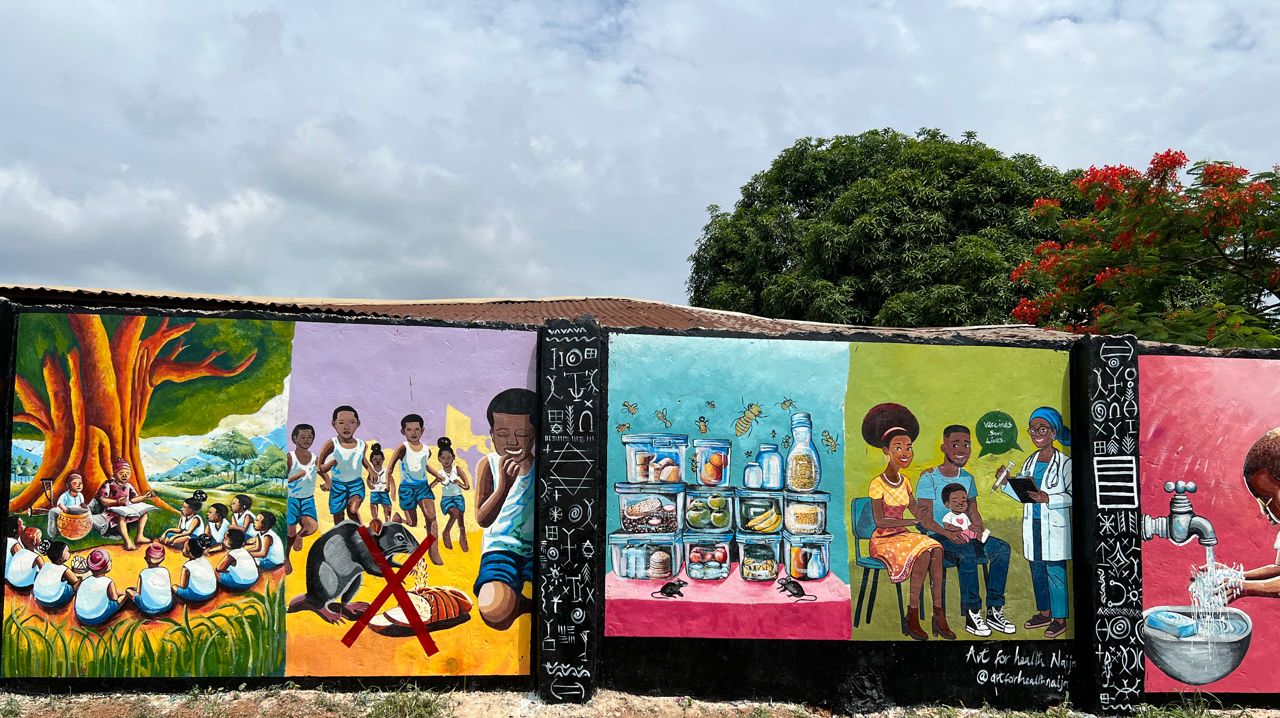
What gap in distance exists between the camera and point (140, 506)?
4.13m

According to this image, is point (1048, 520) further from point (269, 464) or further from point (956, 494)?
point (269, 464)

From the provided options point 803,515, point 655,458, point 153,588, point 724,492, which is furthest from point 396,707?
point 803,515

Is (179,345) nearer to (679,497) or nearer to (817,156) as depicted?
(679,497)

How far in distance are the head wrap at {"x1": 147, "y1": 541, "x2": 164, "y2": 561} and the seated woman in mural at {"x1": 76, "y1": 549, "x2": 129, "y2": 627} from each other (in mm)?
223

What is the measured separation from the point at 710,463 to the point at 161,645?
11.1ft

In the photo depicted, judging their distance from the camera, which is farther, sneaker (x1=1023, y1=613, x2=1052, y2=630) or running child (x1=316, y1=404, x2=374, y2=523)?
sneaker (x1=1023, y1=613, x2=1052, y2=630)

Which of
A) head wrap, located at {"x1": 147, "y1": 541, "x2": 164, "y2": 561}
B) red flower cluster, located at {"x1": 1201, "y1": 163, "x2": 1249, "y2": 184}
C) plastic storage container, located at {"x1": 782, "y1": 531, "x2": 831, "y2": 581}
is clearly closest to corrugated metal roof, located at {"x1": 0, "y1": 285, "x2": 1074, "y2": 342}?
red flower cluster, located at {"x1": 1201, "y1": 163, "x2": 1249, "y2": 184}

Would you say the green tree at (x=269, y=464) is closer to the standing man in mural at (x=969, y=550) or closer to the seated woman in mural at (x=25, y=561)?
the seated woman in mural at (x=25, y=561)

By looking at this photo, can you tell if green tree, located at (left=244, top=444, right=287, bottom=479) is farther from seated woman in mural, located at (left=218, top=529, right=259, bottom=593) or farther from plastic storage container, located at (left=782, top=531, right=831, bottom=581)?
plastic storage container, located at (left=782, top=531, right=831, bottom=581)

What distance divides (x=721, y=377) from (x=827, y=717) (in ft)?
7.02

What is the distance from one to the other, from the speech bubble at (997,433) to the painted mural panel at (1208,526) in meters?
0.83

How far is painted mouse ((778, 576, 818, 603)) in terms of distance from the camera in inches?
172

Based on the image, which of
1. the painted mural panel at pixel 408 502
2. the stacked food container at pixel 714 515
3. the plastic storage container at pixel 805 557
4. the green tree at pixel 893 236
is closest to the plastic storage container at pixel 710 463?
the stacked food container at pixel 714 515

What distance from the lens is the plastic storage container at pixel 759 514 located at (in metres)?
4.39
